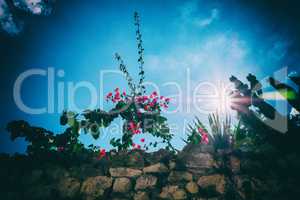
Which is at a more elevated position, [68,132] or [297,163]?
[68,132]

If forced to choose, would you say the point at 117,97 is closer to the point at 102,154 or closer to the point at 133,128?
the point at 133,128

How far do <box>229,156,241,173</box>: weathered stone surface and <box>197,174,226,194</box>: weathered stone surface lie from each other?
0.75 feet

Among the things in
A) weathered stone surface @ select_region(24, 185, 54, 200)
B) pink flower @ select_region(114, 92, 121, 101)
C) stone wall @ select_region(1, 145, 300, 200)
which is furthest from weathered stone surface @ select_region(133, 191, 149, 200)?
pink flower @ select_region(114, 92, 121, 101)

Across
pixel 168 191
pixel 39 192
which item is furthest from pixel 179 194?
pixel 39 192

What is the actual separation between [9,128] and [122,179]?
2.29 meters

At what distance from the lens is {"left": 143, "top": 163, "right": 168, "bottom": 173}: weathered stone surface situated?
10.5 ft

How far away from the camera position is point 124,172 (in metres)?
3.18

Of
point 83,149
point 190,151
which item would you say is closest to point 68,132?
point 83,149

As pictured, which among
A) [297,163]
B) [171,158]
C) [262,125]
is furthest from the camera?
[262,125]

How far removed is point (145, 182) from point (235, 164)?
1.49 metres

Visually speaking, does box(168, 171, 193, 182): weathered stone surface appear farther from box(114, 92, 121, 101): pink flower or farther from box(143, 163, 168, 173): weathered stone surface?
box(114, 92, 121, 101): pink flower

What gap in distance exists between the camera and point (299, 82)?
3.83 metres

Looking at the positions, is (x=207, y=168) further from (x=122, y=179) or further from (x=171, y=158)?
(x=122, y=179)

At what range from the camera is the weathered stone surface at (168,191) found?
2.90 meters
